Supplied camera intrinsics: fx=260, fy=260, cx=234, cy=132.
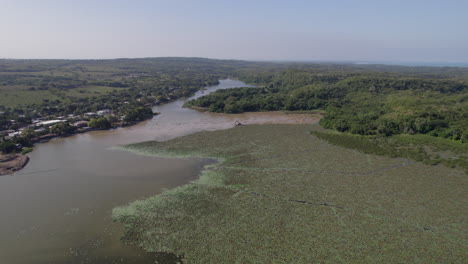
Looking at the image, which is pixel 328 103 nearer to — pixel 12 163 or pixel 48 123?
pixel 48 123

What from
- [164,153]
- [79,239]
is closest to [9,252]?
[79,239]

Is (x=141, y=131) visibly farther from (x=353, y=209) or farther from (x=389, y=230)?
A: (x=389, y=230)

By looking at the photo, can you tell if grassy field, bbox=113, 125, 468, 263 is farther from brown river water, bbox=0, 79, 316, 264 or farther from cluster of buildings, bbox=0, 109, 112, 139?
cluster of buildings, bbox=0, 109, 112, 139

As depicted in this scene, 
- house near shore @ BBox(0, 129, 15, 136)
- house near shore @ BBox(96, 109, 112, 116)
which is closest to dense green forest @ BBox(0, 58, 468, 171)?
house near shore @ BBox(96, 109, 112, 116)

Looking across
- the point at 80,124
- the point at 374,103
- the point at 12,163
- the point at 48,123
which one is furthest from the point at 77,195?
the point at 374,103

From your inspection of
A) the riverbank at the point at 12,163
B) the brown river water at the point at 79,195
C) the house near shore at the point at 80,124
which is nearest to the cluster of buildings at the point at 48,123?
the house near shore at the point at 80,124
